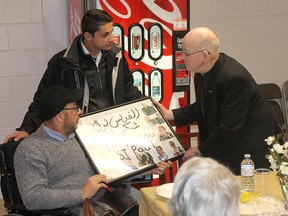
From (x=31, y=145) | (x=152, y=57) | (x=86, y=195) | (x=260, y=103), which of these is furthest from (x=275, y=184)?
(x=152, y=57)

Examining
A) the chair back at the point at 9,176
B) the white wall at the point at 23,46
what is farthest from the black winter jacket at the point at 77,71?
the white wall at the point at 23,46

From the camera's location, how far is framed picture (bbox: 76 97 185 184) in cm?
343

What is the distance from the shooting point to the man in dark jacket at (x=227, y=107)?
3.70 meters

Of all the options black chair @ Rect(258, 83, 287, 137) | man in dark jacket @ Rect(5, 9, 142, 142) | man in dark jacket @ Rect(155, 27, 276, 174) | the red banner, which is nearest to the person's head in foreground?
man in dark jacket @ Rect(5, 9, 142, 142)

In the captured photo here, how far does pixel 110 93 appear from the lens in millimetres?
4195

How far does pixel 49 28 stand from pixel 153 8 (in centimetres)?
93

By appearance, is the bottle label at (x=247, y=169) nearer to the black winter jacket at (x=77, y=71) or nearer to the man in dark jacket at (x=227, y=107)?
the man in dark jacket at (x=227, y=107)

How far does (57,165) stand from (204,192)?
154 cm

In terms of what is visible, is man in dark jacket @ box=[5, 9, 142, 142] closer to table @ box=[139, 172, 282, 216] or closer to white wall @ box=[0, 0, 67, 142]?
white wall @ box=[0, 0, 67, 142]

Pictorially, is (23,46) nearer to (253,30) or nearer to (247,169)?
(253,30)

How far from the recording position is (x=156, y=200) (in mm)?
3064

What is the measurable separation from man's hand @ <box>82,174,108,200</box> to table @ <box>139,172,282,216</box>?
0.23 metres

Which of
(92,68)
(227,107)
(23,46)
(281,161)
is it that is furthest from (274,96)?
(281,161)

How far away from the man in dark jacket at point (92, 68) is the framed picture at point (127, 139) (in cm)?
44
